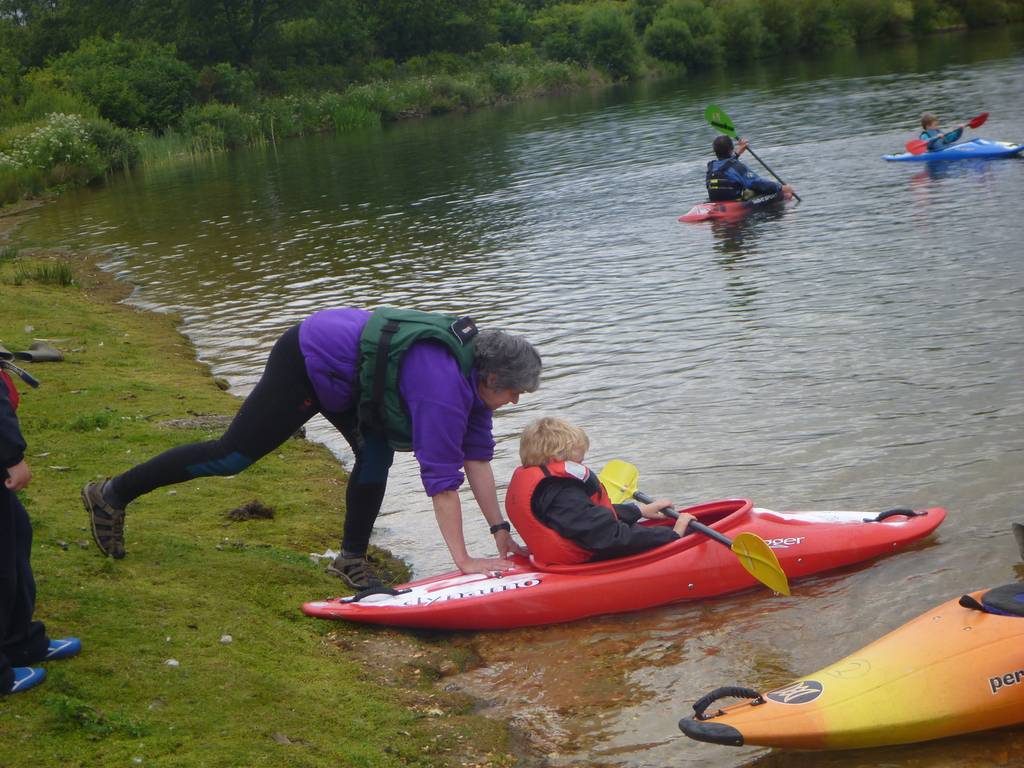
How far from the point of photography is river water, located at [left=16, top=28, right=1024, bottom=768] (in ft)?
17.1

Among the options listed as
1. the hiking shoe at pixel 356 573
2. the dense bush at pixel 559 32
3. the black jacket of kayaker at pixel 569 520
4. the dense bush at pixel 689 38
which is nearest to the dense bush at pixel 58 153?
the hiking shoe at pixel 356 573

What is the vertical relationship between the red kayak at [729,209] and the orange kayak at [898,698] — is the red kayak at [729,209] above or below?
above

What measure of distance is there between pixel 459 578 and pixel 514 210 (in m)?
14.3

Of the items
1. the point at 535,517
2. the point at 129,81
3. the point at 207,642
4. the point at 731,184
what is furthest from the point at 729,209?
the point at 129,81

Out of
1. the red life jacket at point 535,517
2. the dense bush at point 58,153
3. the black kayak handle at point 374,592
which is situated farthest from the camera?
the dense bush at point 58,153

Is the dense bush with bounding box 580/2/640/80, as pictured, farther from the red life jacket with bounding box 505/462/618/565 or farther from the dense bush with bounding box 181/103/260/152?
the red life jacket with bounding box 505/462/618/565

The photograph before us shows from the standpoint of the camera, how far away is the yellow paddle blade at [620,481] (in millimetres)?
6102

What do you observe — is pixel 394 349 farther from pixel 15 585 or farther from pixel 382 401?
pixel 15 585

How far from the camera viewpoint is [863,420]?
25.9 feet

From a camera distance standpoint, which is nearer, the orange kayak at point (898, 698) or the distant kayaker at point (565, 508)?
the orange kayak at point (898, 698)

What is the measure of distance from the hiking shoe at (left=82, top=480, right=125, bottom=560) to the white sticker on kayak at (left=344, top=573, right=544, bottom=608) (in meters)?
1.19

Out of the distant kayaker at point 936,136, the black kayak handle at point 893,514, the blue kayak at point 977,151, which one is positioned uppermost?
the distant kayaker at point 936,136

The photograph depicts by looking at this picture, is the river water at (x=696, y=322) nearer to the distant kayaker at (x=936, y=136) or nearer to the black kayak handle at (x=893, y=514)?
the black kayak handle at (x=893, y=514)

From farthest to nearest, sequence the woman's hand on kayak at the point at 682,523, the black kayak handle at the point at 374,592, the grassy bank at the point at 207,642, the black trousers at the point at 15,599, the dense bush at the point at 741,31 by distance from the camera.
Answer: the dense bush at the point at 741,31
the woman's hand on kayak at the point at 682,523
the black kayak handle at the point at 374,592
the black trousers at the point at 15,599
the grassy bank at the point at 207,642
